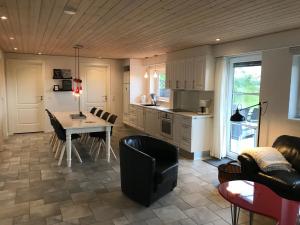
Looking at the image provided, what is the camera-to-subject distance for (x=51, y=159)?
203 inches

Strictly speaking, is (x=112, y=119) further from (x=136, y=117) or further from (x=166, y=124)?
(x=136, y=117)

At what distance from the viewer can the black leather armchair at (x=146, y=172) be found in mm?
3213

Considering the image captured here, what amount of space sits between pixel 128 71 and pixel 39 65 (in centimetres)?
276

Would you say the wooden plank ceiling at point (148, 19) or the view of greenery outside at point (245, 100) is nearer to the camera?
the wooden plank ceiling at point (148, 19)

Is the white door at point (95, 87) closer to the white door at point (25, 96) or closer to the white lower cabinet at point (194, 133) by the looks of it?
the white door at point (25, 96)

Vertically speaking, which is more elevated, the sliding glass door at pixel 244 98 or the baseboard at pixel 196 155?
the sliding glass door at pixel 244 98

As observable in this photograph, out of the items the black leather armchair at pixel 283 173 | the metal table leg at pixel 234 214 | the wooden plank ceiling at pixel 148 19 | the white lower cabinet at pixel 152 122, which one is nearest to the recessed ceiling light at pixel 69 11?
the wooden plank ceiling at pixel 148 19

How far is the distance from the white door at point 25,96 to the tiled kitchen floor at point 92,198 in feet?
9.56

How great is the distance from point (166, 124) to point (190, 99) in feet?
2.87

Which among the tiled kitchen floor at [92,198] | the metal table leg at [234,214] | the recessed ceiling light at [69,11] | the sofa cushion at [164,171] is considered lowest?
the tiled kitchen floor at [92,198]

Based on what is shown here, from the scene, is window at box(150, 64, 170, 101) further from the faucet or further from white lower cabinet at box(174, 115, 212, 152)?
white lower cabinet at box(174, 115, 212, 152)

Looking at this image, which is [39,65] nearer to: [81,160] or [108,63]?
[108,63]

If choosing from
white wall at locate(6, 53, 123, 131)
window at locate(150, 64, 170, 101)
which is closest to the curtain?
window at locate(150, 64, 170, 101)

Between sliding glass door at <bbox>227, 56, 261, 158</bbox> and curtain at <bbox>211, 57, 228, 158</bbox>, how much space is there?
15 centimetres
